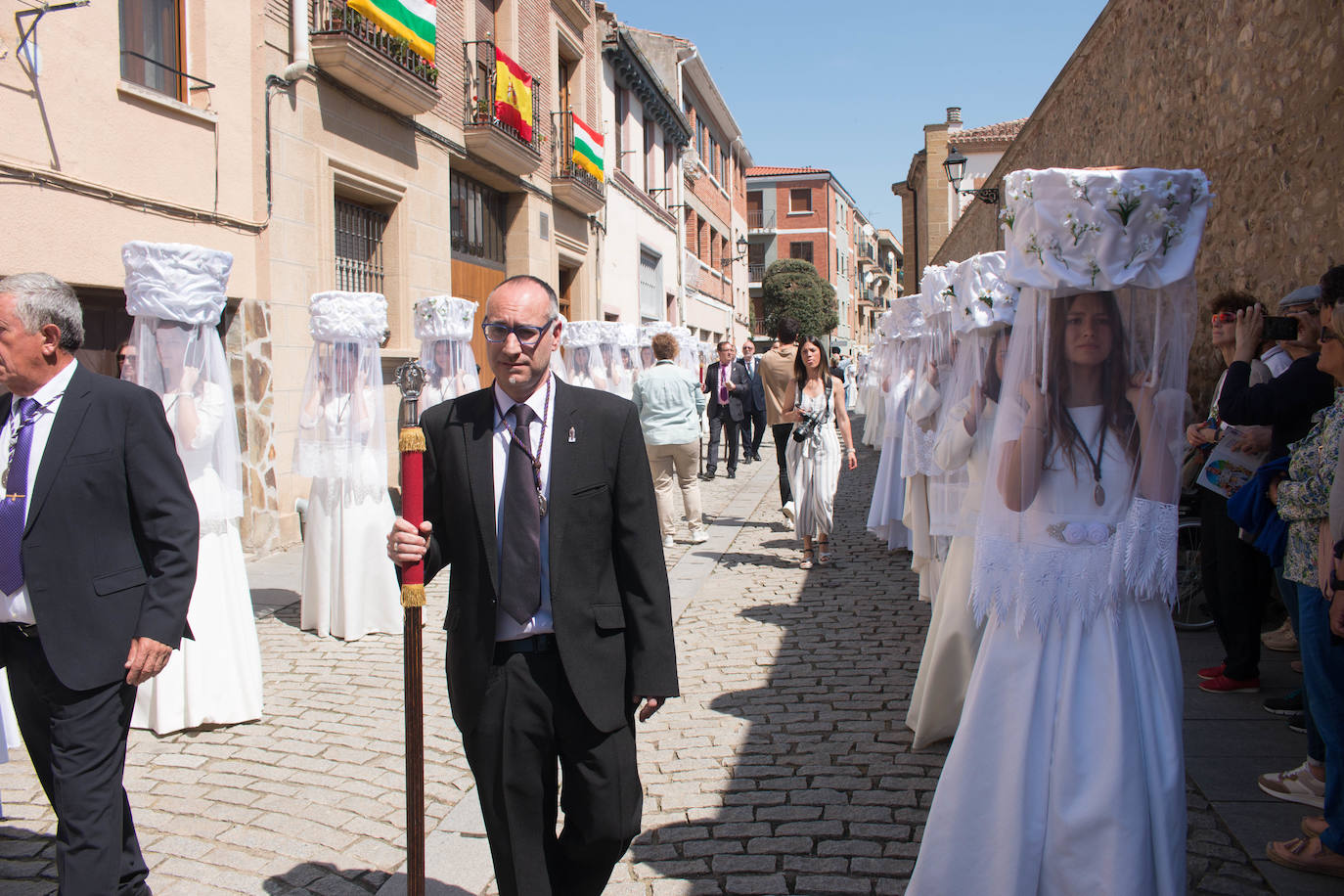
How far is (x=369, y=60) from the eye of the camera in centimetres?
1073

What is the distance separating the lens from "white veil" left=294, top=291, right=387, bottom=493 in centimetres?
705

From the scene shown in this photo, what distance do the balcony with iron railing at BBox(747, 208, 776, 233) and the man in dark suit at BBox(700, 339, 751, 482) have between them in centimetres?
4712

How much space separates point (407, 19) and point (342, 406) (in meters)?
6.62

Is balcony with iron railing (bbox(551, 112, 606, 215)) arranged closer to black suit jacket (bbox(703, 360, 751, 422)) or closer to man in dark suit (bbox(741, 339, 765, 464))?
man in dark suit (bbox(741, 339, 765, 464))

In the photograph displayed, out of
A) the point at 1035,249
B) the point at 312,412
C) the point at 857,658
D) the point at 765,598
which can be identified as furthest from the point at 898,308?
the point at 1035,249

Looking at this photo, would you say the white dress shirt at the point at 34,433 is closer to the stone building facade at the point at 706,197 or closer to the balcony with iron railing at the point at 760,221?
the stone building facade at the point at 706,197

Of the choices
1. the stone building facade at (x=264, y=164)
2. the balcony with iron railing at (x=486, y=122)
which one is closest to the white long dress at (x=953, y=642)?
the stone building facade at (x=264, y=164)

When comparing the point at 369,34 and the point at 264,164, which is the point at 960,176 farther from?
the point at 264,164

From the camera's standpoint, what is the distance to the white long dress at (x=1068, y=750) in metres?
2.77

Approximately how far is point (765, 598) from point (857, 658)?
180 cm

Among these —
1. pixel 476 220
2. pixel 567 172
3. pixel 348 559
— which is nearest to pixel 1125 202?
pixel 348 559

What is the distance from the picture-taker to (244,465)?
9.38 meters

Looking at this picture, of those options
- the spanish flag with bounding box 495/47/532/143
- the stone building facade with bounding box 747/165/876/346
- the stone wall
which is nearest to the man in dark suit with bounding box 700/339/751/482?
the spanish flag with bounding box 495/47/532/143

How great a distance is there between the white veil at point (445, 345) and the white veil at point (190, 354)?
3342 millimetres
